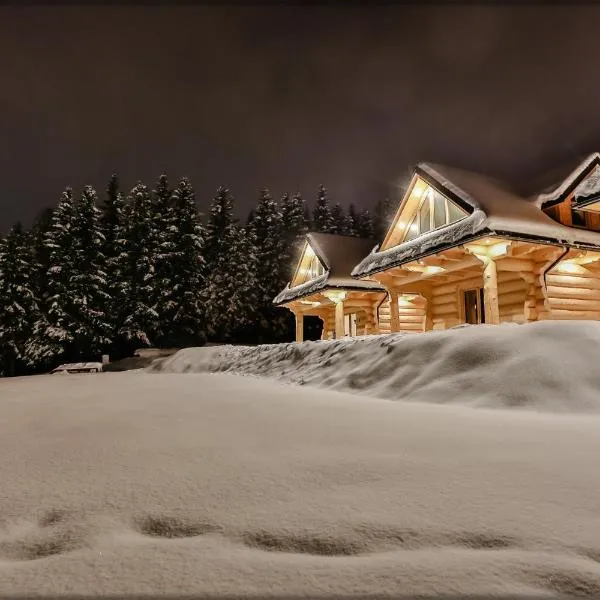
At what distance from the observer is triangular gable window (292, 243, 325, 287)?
65.2ft

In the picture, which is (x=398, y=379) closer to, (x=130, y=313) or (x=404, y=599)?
(x=404, y=599)

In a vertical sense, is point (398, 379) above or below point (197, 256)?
below

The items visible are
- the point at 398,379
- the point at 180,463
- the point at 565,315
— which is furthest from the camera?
the point at 565,315

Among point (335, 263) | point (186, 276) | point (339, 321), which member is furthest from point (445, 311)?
point (186, 276)

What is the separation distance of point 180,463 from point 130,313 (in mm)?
29111

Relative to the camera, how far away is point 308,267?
2081 centimetres

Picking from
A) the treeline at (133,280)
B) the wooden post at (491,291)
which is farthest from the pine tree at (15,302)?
the wooden post at (491,291)

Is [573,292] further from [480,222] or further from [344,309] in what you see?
[344,309]

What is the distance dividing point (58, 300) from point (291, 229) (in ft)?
58.2

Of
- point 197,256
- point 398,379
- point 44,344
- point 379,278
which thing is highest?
point 197,256

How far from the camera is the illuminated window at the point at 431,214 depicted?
12.0 m

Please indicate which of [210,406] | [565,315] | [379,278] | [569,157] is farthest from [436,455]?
[569,157]

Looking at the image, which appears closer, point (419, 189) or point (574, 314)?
point (574, 314)

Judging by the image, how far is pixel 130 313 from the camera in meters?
29.2
